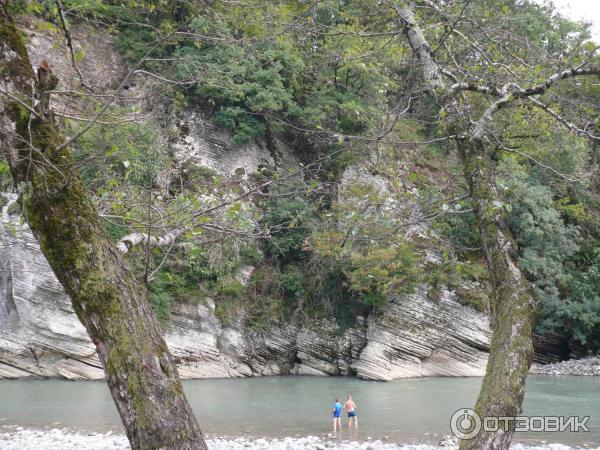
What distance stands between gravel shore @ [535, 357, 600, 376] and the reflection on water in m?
1.18

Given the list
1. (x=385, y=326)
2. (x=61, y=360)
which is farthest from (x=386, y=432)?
(x=61, y=360)

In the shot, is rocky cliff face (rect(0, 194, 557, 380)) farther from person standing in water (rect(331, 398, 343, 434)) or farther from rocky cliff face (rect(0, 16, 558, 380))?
person standing in water (rect(331, 398, 343, 434))

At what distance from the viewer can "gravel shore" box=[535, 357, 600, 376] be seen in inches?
679

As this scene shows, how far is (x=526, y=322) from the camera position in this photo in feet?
7.96

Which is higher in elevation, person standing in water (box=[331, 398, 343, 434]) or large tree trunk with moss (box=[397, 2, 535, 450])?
large tree trunk with moss (box=[397, 2, 535, 450])

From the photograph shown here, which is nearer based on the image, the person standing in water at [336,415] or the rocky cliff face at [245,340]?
the person standing in water at [336,415]

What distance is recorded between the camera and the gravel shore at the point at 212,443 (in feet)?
27.9

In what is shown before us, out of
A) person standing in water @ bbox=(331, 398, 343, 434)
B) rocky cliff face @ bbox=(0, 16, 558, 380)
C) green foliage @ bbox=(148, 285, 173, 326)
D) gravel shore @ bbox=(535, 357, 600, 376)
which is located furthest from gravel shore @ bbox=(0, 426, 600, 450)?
gravel shore @ bbox=(535, 357, 600, 376)

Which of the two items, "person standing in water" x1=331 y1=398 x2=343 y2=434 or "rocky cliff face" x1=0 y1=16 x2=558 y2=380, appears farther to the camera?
"rocky cliff face" x1=0 y1=16 x2=558 y2=380

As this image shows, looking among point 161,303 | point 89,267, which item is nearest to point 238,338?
point 161,303

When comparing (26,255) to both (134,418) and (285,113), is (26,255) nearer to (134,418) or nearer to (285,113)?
(285,113)

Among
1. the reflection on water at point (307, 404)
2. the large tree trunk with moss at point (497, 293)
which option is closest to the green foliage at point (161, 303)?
the reflection on water at point (307, 404)

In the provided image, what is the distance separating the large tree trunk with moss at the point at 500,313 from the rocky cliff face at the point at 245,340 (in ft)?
49.3

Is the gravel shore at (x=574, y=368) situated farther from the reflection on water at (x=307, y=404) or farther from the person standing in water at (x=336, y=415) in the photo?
the person standing in water at (x=336, y=415)
